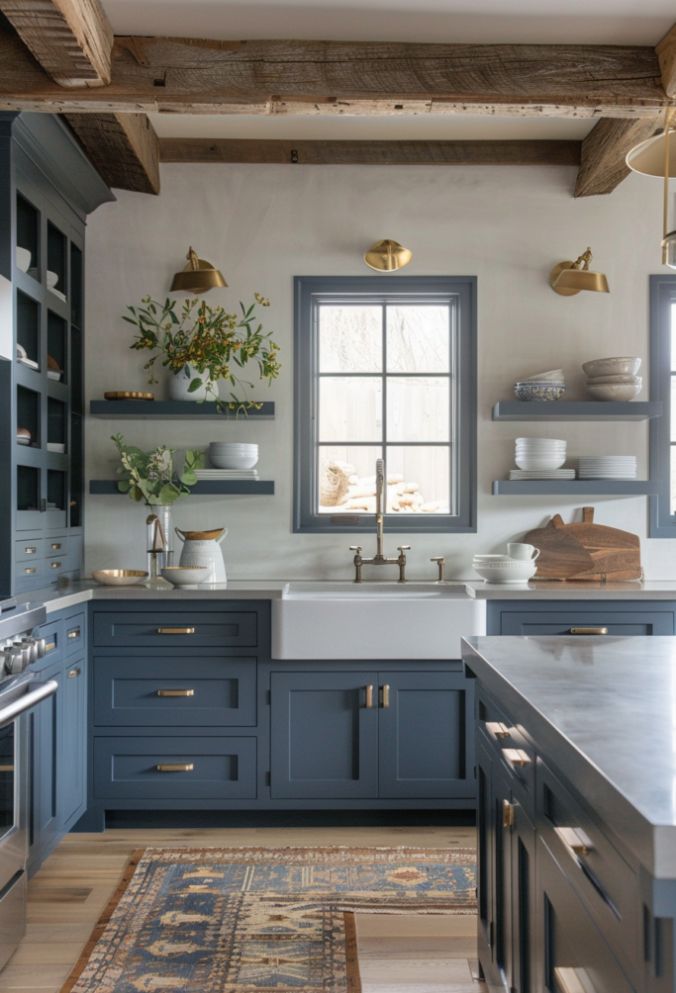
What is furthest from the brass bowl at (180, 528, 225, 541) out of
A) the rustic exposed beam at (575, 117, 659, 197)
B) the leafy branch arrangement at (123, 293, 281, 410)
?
the rustic exposed beam at (575, 117, 659, 197)

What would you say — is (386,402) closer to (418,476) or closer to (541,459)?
(418,476)

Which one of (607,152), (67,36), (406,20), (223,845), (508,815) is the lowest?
(223,845)

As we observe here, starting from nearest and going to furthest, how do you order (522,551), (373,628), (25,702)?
(25,702) → (373,628) → (522,551)

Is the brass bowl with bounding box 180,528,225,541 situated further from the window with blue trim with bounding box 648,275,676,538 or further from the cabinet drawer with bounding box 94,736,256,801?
the window with blue trim with bounding box 648,275,676,538

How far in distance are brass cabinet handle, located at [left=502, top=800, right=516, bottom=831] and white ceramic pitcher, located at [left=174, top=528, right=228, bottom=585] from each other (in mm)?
2356

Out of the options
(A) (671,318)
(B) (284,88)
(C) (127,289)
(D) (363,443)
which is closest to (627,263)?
(A) (671,318)

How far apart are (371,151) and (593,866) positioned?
3796 mm

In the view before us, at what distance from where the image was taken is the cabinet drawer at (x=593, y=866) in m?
1.09

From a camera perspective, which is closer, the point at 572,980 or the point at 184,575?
the point at 572,980

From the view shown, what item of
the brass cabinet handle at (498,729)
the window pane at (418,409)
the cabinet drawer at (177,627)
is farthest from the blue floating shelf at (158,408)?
the brass cabinet handle at (498,729)

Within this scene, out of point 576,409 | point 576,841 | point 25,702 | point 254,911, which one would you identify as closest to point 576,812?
point 576,841

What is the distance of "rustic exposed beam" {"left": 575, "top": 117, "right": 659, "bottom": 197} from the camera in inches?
147

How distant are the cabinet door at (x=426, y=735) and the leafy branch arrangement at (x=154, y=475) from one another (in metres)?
1.29

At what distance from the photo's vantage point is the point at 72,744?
3.53 meters
